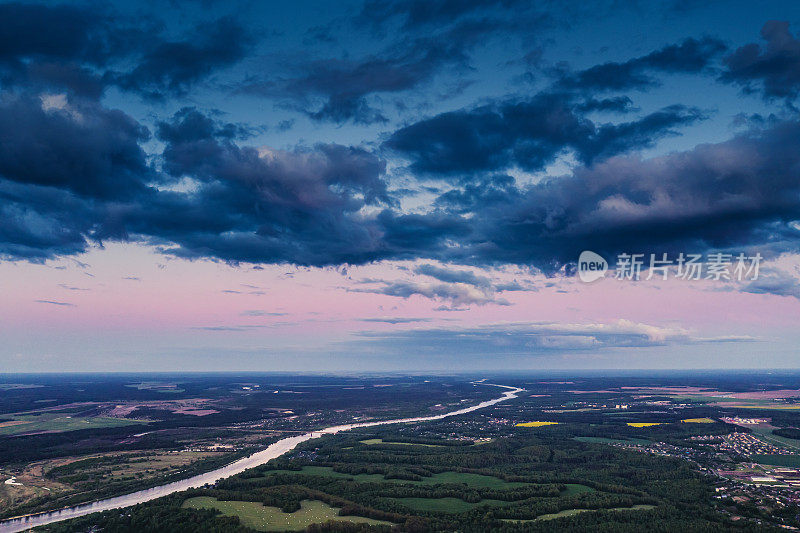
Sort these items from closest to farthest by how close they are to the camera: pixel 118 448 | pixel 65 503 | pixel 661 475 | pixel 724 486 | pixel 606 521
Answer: pixel 606 521
pixel 65 503
pixel 724 486
pixel 661 475
pixel 118 448

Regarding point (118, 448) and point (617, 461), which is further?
point (118, 448)

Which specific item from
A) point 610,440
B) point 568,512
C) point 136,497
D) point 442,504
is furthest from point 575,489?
point 136,497

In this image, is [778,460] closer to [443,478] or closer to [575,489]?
[575,489]

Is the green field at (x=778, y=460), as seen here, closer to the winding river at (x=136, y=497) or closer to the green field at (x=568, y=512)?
the green field at (x=568, y=512)

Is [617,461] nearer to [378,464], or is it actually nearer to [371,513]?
[378,464]

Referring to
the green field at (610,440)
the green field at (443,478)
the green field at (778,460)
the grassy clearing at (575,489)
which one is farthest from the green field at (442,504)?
the green field at (610,440)

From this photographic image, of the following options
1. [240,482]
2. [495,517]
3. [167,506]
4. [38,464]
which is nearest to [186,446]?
[38,464]

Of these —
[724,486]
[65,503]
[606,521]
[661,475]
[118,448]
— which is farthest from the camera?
[118,448]
